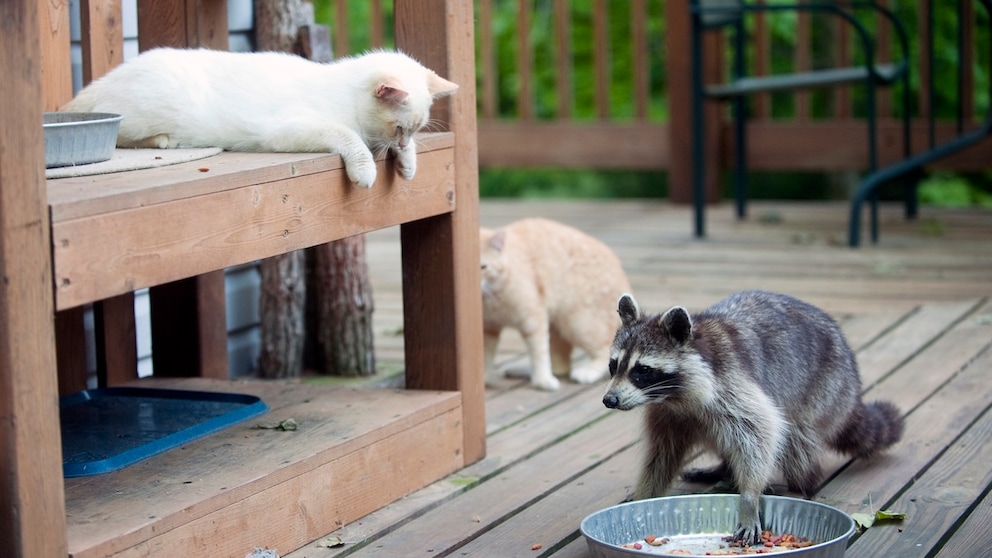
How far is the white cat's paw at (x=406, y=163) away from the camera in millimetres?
3043

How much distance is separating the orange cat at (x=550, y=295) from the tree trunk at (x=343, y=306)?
42 centimetres

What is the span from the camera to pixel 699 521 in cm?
279

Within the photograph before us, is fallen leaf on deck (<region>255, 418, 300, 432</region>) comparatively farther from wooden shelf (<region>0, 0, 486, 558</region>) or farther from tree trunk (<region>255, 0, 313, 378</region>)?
tree trunk (<region>255, 0, 313, 378</region>)

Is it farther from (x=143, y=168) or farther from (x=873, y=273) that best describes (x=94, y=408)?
(x=873, y=273)

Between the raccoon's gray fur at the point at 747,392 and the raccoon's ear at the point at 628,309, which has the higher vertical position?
the raccoon's ear at the point at 628,309

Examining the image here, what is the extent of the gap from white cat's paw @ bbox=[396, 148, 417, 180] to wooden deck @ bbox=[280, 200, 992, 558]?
2.70 ft

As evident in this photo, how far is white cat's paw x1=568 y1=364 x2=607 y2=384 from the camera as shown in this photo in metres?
4.36

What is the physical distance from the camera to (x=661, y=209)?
26.1 feet

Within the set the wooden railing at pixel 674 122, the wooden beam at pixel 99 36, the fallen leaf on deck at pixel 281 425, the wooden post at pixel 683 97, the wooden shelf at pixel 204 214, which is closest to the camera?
the wooden shelf at pixel 204 214

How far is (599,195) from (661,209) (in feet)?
12.9

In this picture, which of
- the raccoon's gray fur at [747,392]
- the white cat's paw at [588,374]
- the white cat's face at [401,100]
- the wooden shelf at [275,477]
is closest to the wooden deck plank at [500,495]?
the wooden shelf at [275,477]

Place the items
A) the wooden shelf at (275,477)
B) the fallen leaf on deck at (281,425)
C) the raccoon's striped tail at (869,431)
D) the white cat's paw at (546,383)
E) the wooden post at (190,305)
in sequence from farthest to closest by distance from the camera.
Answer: the white cat's paw at (546,383) < the wooden post at (190,305) < the raccoon's striped tail at (869,431) < the fallen leaf on deck at (281,425) < the wooden shelf at (275,477)

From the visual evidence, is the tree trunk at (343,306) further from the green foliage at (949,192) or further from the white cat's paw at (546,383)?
the green foliage at (949,192)

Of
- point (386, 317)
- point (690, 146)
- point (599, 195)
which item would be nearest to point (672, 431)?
point (386, 317)
